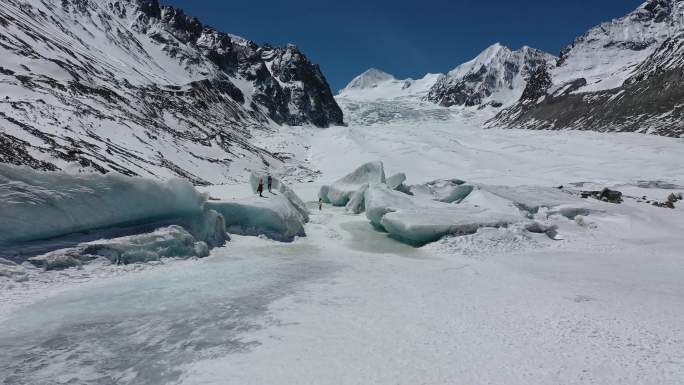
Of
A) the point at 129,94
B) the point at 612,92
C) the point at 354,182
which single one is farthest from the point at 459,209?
the point at 612,92

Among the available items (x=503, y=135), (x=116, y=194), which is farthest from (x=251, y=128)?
(x=116, y=194)

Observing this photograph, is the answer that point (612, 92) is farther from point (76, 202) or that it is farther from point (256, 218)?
point (76, 202)

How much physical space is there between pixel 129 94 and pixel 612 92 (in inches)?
5174

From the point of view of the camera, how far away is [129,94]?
6400cm

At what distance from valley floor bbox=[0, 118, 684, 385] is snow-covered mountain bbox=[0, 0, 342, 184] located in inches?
697

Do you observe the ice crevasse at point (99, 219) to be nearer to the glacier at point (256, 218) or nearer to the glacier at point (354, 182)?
the glacier at point (256, 218)

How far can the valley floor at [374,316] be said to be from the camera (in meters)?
7.98

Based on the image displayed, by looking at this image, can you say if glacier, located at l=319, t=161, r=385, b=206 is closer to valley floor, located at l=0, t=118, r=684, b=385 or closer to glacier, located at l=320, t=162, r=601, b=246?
glacier, located at l=320, t=162, r=601, b=246

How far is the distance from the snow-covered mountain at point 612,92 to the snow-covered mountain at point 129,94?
80.8 m

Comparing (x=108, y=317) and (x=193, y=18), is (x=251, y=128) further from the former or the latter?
(x=108, y=317)

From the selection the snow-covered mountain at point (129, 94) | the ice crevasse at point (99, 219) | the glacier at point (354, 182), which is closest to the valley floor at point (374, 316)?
the ice crevasse at point (99, 219)

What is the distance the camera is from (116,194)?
50.5 ft

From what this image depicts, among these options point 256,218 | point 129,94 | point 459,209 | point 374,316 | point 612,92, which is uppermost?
point 612,92

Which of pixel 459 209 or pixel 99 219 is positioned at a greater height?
pixel 459 209
